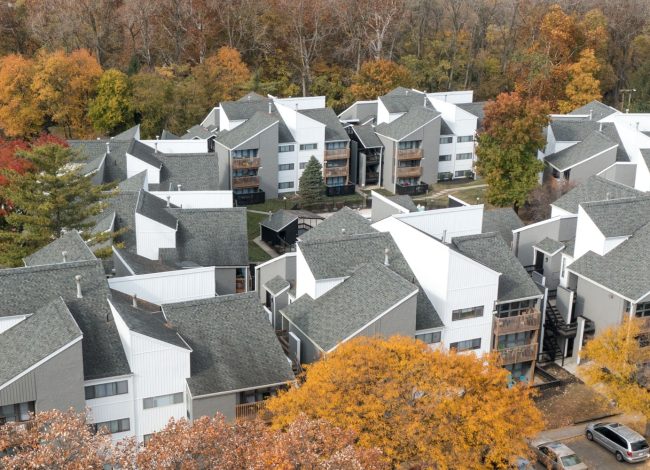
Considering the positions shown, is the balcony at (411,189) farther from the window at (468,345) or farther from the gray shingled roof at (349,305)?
the window at (468,345)

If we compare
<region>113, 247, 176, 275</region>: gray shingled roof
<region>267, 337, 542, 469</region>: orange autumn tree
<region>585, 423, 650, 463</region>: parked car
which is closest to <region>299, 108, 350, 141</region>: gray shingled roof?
<region>113, 247, 176, 275</region>: gray shingled roof

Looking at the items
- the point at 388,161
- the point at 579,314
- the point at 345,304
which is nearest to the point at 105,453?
the point at 345,304

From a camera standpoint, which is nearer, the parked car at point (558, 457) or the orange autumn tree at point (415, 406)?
the orange autumn tree at point (415, 406)

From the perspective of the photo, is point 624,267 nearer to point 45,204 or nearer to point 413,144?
point 45,204

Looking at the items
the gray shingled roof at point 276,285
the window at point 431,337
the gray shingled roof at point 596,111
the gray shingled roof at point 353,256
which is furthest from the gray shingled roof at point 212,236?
the gray shingled roof at point 596,111

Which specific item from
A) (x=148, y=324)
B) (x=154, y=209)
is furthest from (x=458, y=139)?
(x=148, y=324)

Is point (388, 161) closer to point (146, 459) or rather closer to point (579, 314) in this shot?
point (579, 314)
